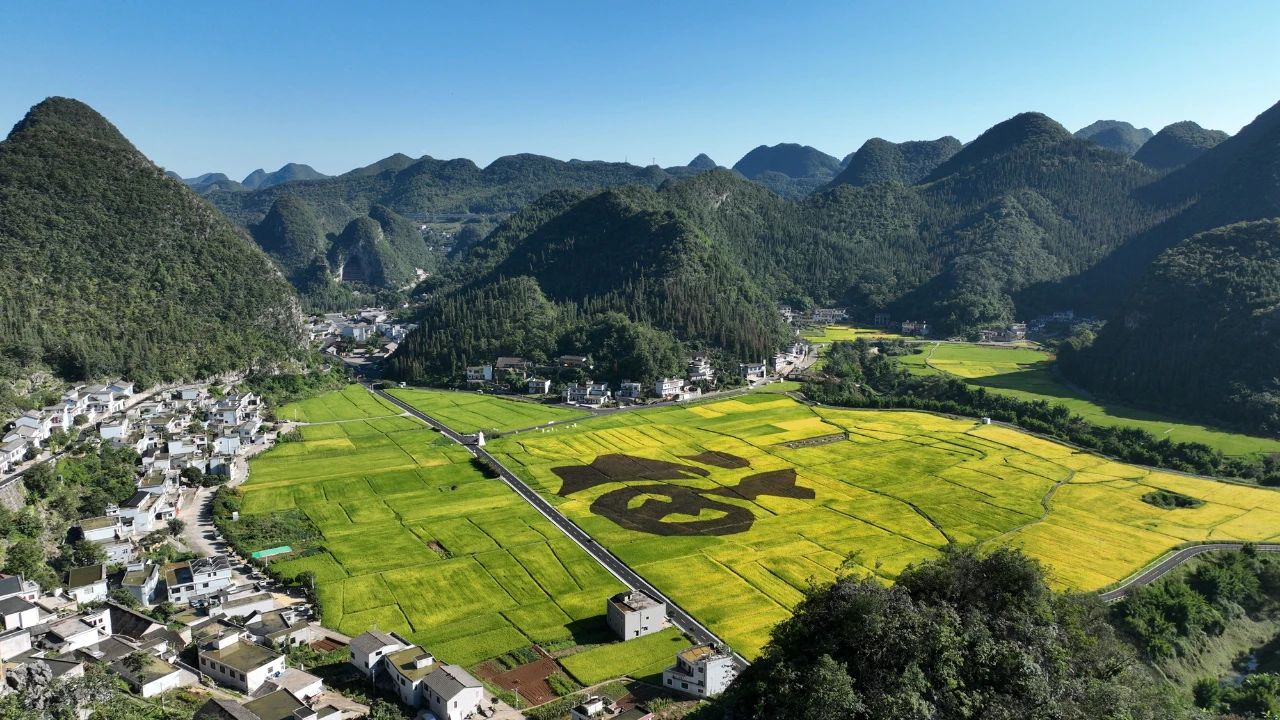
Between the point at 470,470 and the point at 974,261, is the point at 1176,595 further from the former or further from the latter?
the point at 974,261

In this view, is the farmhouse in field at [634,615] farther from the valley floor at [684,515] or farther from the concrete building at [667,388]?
the concrete building at [667,388]

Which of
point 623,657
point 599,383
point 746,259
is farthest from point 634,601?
point 746,259

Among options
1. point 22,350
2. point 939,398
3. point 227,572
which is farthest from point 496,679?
point 939,398

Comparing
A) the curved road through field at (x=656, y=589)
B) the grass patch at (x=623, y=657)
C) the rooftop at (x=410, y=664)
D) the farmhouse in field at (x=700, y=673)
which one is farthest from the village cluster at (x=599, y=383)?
the farmhouse in field at (x=700, y=673)

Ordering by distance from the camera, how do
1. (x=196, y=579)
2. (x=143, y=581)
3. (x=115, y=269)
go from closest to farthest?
1. (x=143, y=581)
2. (x=196, y=579)
3. (x=115, y=269)

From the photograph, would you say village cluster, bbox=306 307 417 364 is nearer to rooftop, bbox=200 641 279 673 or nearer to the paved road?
rooftop, bbox=200 641 279 673

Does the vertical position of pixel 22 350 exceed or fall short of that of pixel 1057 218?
it falls short

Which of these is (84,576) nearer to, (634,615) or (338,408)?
(634,615)
